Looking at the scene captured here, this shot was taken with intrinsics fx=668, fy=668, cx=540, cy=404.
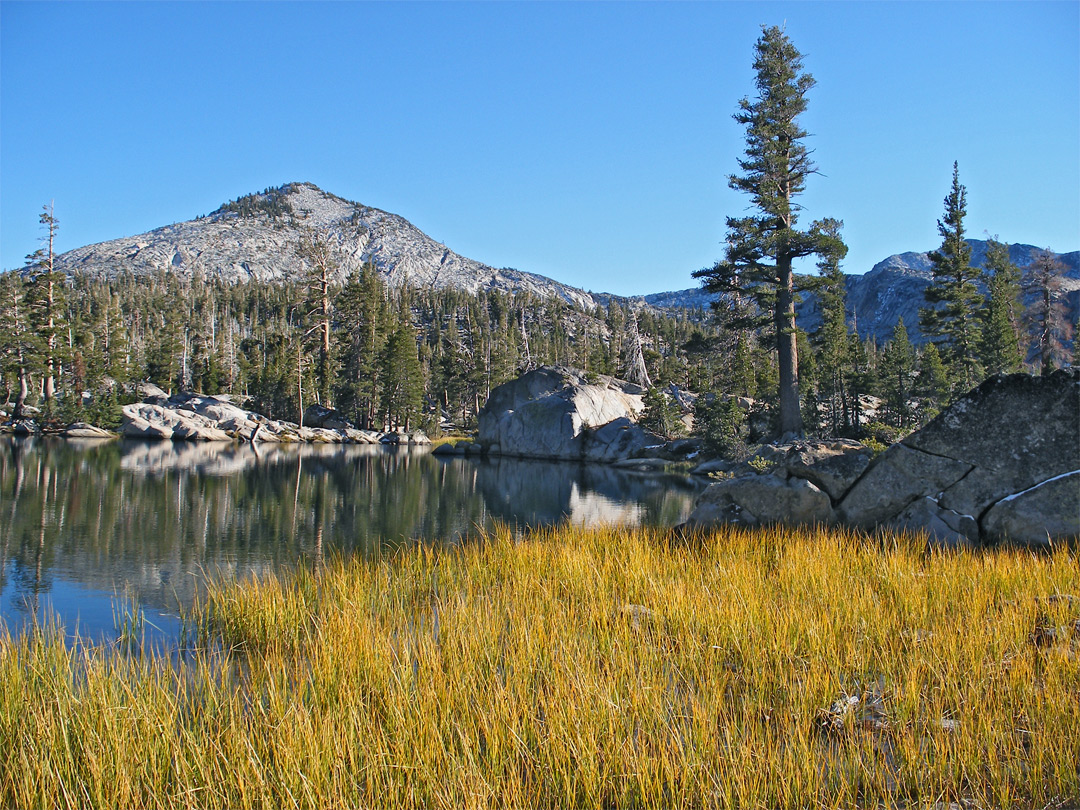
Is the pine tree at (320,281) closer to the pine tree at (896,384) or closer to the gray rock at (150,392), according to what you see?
the gray rock at (150,392)

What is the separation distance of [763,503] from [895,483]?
196 cm

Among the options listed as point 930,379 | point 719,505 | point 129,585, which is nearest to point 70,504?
point 129,585

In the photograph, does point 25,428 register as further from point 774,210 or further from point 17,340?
point 774,210

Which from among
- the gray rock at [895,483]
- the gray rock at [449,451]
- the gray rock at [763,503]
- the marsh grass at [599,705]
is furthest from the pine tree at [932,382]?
the marsh grass at [599,705]

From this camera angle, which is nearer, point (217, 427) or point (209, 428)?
point (209, 428)

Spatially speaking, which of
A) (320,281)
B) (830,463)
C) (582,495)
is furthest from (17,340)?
(830,463)

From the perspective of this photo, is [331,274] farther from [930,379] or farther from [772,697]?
[772,697]

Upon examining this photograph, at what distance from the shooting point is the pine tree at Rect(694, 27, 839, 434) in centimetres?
2106

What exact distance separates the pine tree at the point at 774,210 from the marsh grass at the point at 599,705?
52.1ft

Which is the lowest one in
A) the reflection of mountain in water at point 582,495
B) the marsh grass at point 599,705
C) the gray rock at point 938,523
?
the reflection of mountain in water at point 582,495

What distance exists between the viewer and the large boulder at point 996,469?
27.5 ft

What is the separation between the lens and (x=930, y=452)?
9.51 metres

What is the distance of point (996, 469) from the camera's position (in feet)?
29.3

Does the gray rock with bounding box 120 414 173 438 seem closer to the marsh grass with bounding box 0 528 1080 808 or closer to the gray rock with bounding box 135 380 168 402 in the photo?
the gray rock with bounding box 135 380 168 402
